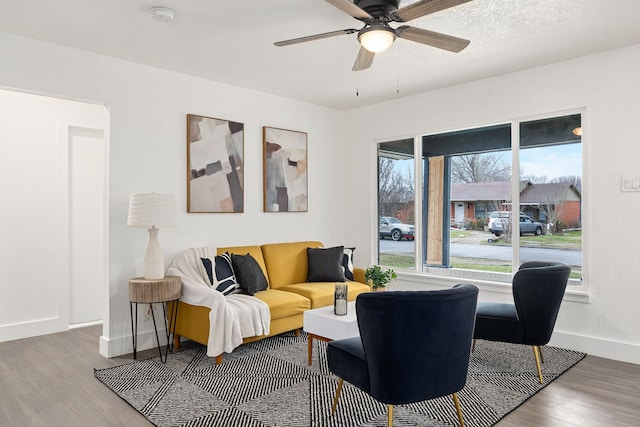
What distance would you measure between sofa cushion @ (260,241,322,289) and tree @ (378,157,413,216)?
4.15 ft

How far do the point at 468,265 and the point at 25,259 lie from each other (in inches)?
186

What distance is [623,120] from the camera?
380 centimetres

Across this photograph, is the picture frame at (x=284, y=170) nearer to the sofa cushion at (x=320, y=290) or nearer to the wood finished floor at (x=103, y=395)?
the sofa cushion at (x=320, y=290)

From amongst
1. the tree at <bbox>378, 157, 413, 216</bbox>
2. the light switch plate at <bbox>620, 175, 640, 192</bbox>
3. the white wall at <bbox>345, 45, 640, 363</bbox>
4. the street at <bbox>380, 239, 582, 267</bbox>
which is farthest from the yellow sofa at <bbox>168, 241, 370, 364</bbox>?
the light switch plate at <bbox>620, 175, 640, 192</bbox>

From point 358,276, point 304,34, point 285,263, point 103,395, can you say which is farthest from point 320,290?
point 304,34

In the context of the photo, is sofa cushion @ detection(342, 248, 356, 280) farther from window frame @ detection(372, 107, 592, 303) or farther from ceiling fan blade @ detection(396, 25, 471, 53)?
ceiling fan blade @ detection(396, 25, 471, 53)

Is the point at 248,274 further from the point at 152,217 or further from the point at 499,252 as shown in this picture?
the point at 499,252

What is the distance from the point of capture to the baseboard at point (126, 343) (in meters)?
3.92

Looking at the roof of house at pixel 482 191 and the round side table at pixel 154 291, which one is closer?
the round side table at pixel 154 291

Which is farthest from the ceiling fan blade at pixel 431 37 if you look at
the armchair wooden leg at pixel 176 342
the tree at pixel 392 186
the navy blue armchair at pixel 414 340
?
the armchair wooden leg at pixel 176 342

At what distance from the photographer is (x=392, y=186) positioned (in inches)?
224

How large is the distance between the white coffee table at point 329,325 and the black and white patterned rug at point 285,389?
0.28m

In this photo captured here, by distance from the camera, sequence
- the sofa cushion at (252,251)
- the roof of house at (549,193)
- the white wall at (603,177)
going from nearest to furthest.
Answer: the white wall at (603,177), the roof of house at (549,193), the sofa cushion at (252,251)

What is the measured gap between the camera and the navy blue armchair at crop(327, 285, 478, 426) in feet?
7.27
